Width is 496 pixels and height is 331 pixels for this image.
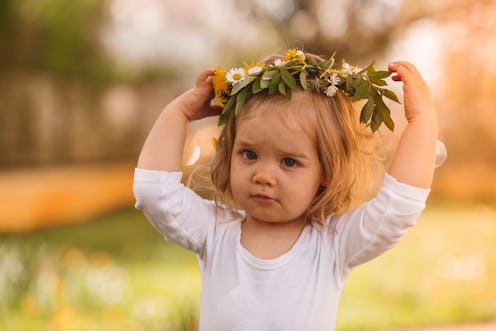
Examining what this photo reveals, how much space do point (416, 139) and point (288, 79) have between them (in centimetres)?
32

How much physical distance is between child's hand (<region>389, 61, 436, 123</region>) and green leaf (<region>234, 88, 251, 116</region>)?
34 cm

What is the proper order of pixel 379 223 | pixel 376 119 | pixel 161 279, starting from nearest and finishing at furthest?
1. pixel 379 223
2. pixel 376 119
3. pixel 161 279

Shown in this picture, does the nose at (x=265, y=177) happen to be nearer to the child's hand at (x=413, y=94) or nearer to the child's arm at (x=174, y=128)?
the child's arm at (x=174, y=128)

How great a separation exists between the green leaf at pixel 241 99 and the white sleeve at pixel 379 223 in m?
0.37

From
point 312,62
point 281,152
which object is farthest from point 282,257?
point 312,62

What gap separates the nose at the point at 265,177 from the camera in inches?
59.0

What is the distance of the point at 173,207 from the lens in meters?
Answer: 1.58

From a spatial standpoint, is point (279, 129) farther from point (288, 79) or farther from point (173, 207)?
point (173, 207)

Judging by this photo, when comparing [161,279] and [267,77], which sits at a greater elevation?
[267,77]

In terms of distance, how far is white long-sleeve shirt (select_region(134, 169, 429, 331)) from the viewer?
1479 mm

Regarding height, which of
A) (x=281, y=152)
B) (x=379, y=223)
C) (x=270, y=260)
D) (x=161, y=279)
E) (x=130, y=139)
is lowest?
(x=161, y=279)

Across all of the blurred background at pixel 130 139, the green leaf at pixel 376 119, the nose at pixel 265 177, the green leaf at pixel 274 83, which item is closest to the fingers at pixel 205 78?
the green leaf at pixel 274 83

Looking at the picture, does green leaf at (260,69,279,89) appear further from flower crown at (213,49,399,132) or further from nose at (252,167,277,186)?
nose at (252,167,277,186)

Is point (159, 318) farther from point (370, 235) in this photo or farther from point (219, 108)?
point (370, 235)
